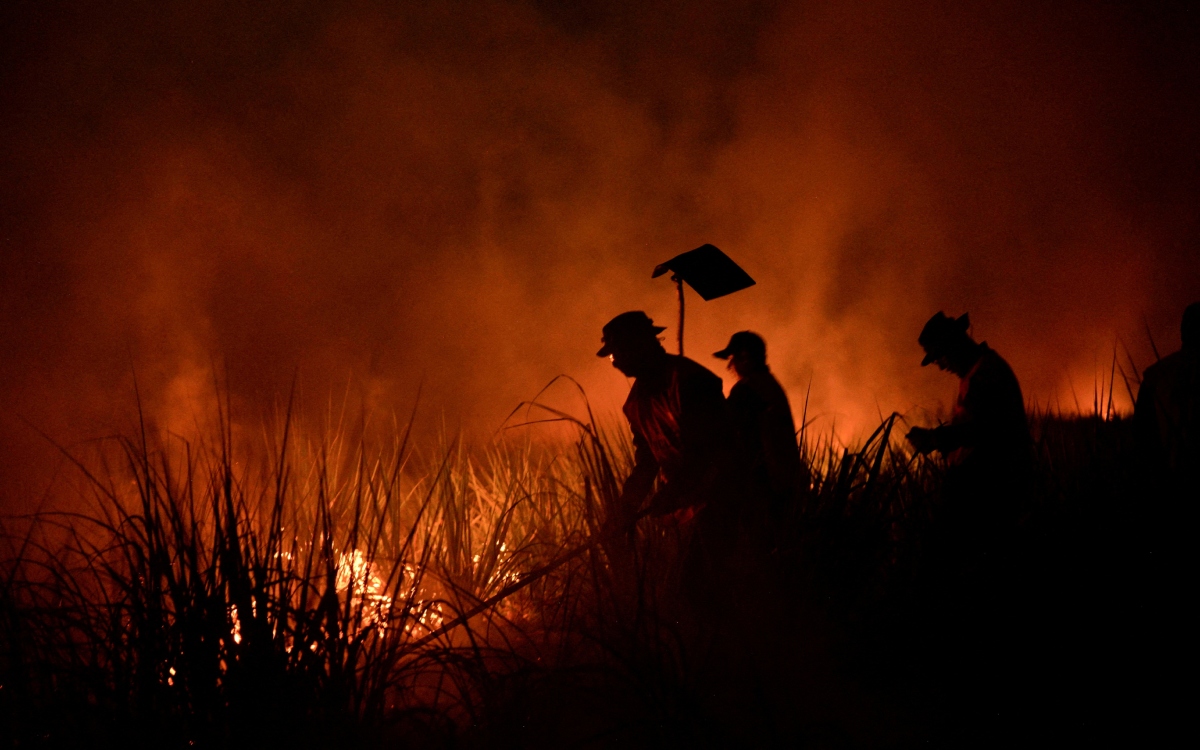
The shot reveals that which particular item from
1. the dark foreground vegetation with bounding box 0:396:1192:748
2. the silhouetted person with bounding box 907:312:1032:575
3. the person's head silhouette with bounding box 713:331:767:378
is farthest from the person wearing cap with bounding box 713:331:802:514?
the person's head silhouette with bounding box 713:331:767:378

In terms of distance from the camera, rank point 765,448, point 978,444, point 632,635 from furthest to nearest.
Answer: point 978,444
point 765,448
point 632,635

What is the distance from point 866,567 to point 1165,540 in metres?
0.86

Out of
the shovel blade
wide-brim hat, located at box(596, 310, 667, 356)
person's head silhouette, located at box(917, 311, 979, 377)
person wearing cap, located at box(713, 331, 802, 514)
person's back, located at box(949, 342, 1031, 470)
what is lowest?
person wearing cap, located at box(713, 331, 802, 514)

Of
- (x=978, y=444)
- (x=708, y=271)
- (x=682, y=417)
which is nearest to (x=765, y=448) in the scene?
(x=682, y=417)

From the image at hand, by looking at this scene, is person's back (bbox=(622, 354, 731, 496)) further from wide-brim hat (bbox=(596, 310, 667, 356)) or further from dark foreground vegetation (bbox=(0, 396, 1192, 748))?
dark foreground vegetation (bbox=(0, 396, 1192, 748))

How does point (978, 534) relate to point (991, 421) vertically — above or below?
below

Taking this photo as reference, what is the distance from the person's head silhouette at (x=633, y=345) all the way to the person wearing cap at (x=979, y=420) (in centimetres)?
107

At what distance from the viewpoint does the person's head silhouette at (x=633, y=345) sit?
107 inches

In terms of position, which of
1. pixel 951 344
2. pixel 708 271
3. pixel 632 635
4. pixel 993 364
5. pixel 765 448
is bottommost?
pixel 632 635

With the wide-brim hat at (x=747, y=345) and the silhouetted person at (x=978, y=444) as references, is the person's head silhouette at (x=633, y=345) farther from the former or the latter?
the wide-brim hat at (x=747, y=345)

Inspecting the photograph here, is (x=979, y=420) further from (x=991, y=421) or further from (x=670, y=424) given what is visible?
(x=670, y=424)

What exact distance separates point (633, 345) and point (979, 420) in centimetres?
157

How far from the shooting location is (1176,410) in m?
2.88

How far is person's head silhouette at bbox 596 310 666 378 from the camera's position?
2730mm
